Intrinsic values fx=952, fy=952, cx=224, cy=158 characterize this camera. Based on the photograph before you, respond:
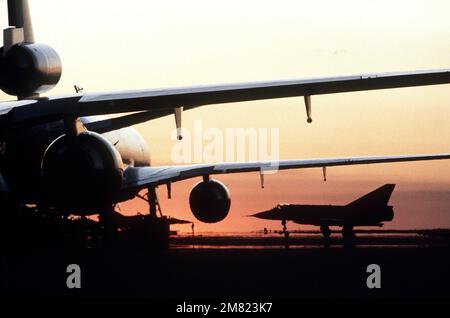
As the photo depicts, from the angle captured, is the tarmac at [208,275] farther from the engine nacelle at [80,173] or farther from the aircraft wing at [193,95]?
the aircraft wing at [193,95]

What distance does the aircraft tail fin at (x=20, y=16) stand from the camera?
27.4 meters

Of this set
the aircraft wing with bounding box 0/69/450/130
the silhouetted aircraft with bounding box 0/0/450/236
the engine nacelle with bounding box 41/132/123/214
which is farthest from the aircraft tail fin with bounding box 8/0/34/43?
the aircraft wing with bounding box 0/69/450/130

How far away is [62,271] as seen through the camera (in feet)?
95.7

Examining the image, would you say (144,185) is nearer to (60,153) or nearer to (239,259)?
(239,259)

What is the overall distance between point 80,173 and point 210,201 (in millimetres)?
23037

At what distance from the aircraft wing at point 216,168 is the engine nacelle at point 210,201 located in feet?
3.45

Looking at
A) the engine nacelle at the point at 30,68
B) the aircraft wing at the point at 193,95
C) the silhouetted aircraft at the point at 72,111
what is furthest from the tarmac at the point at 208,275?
the aircraft wing at the point at 193,95

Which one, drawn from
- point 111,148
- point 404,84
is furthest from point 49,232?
point 404,84

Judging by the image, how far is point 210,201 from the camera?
40656 mm

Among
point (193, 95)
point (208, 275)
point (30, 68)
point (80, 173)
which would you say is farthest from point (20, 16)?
point (193, 95)

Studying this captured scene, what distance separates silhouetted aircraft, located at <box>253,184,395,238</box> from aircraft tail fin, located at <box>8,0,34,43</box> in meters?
38.4

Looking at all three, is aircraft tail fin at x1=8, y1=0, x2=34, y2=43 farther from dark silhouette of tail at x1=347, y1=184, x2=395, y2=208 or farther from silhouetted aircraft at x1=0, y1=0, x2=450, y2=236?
dark silhouette of tail at x1=347, y1=184, x2=395, y2=208

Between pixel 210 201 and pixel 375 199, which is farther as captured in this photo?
pixel 375 199

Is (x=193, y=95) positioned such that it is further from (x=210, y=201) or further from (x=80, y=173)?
(x=210, y=201)
